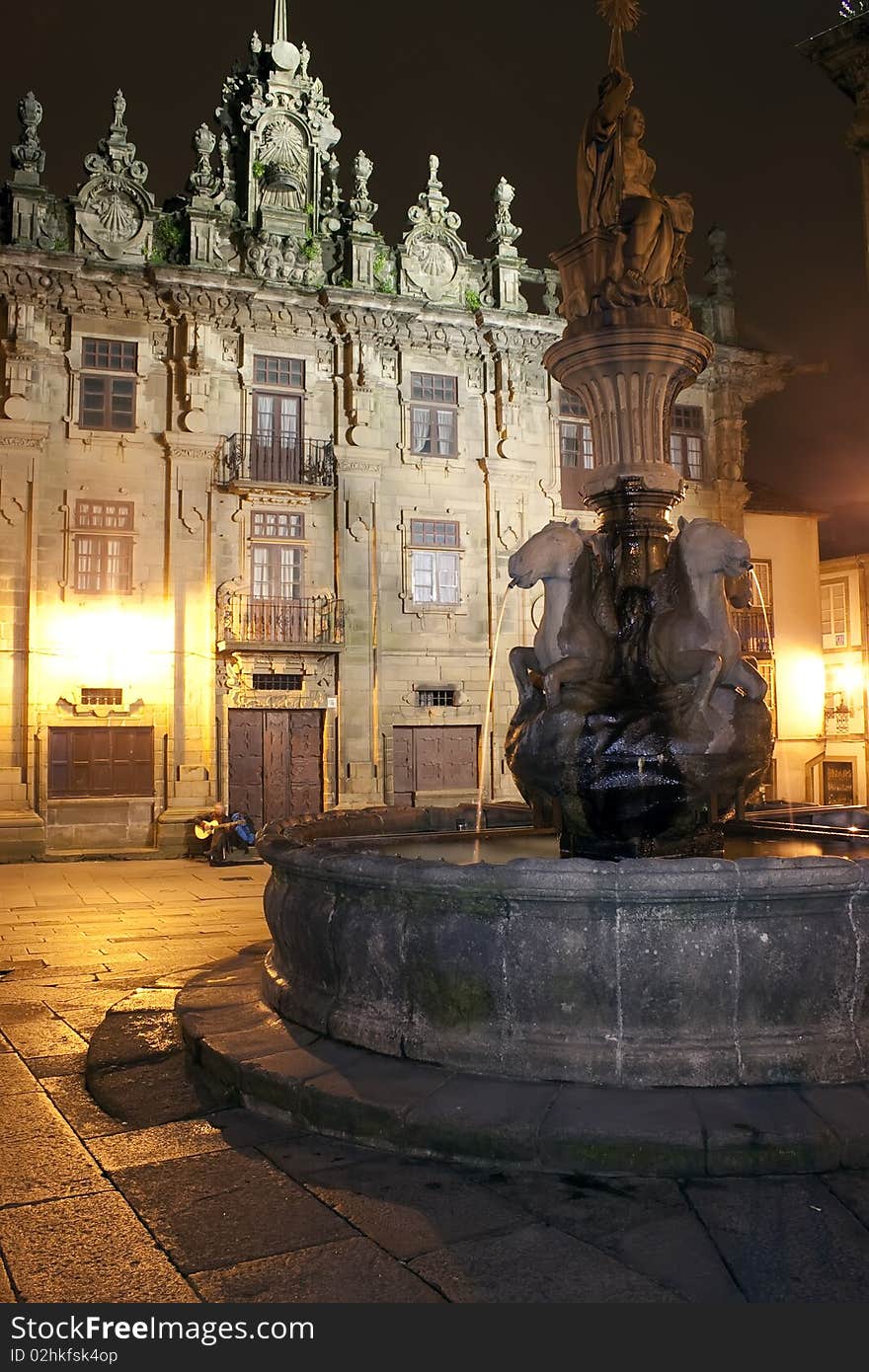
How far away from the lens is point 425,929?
5.48m

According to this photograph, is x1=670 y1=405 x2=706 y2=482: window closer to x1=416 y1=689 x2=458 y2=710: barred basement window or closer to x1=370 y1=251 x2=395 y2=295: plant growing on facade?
x1=370 y1=251 x2=395 y2=295: plant growing on facade

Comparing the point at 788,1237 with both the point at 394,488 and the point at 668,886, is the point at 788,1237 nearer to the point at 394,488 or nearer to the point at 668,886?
the point at 668,886

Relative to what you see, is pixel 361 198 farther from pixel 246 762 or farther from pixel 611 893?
pixel 611 893

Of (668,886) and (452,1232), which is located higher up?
(668,886)

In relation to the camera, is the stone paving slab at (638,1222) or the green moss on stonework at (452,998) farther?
the green moss on stonework at (452,998)

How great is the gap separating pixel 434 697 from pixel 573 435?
25.8 ft

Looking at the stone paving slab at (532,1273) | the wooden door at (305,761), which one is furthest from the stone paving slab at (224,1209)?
the wooden door at (305,761)

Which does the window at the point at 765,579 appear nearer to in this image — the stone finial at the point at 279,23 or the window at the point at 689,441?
the window at the point at 689,441

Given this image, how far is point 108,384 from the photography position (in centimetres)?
2300

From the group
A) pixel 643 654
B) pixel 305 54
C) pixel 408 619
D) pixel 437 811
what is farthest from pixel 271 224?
pixel 643 654

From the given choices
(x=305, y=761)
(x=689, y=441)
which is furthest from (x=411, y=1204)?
(x=689, y=441)

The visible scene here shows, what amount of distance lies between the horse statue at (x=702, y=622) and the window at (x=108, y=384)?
18478 mm

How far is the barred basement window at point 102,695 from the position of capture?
22.2m

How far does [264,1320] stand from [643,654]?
17.0 feet
